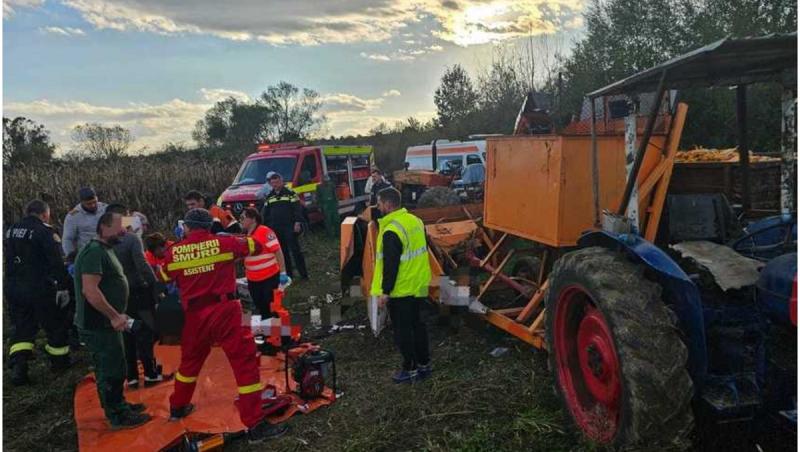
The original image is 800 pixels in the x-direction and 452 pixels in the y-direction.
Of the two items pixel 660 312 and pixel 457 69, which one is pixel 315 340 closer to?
pixel 660 312

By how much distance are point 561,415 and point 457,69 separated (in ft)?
123

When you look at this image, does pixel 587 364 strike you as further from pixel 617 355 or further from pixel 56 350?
pixel 56 350

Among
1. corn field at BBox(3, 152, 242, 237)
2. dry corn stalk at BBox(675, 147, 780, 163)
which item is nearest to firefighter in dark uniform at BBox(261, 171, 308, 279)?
dry corn stalk at BBox(675, 147, 780, 163)

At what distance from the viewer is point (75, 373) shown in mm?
5859

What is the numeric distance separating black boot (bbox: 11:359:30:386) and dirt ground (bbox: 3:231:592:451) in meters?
0.09

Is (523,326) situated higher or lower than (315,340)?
higher

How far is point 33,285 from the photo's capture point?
5.85 metres

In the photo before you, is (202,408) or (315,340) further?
(315,340)

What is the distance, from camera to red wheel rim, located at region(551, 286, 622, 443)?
3172mm

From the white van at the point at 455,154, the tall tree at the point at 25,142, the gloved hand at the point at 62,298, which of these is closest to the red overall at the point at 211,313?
the gloved hand at the point at 62,298

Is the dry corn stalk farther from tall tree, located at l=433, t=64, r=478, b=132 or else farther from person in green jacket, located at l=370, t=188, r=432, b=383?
tall tree, located at l=433, t=64, r=478, b=132

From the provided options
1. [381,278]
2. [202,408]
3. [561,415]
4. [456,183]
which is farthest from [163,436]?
[456,183]

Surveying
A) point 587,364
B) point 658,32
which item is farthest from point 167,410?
point 658,32

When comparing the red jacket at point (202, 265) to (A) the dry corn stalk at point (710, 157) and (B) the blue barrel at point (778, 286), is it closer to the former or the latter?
(B) the blue barrel at point (778, 286)
